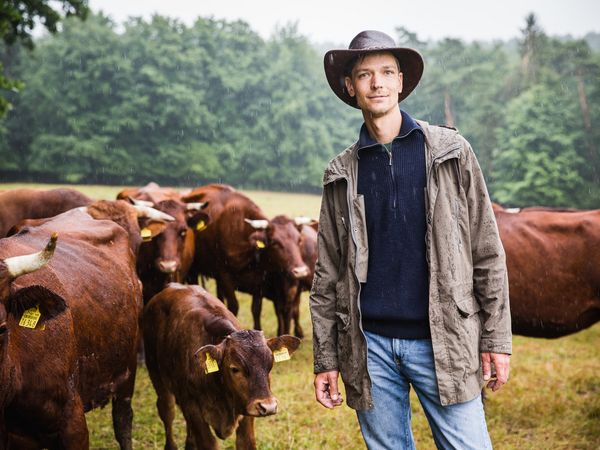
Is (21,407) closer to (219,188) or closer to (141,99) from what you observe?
(219,188)

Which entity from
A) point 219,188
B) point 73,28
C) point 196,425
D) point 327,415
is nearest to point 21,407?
point 196,425

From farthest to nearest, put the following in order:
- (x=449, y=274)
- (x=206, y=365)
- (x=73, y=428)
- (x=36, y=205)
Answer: (x=36, y=205)
(x=206, y=365)
(x=73, y=428)
(x=449, y=274)

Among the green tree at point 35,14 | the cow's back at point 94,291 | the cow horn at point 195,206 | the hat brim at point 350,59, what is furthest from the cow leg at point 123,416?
the green tree at point 35,14

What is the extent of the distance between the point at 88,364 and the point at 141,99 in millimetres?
34802

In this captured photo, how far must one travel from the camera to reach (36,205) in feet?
25.1

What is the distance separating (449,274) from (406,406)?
659mm

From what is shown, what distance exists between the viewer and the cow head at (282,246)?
827cm

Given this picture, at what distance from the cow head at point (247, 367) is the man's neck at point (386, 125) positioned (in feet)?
5.91

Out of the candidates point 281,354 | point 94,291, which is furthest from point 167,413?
point 281,354

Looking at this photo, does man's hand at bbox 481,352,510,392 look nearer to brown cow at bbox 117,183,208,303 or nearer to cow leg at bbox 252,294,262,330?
brown cow at bbox 117,183,208,303

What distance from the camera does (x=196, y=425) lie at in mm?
4199

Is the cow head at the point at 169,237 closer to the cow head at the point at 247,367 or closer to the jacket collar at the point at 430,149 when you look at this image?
the cow head at the point at 247,367

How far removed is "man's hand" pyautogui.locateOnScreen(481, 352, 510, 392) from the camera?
2.39m

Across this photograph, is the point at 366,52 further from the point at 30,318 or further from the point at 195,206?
the point at 195,206
